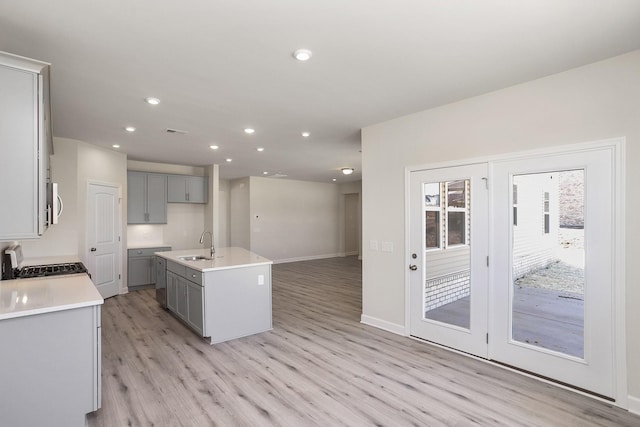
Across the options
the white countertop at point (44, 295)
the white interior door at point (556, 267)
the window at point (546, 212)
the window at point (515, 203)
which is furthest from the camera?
the window at point (515, 203)

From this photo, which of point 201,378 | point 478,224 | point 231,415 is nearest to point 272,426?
point 231,415

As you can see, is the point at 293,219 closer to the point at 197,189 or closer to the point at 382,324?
the point at 197,189

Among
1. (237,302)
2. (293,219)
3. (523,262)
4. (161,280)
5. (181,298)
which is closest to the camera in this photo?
(523,262)

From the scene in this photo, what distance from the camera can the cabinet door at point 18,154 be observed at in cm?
201

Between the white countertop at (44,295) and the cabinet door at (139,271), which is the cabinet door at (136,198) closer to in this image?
the cabinet door at (139,271)

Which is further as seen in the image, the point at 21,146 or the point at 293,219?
the point at 293,219

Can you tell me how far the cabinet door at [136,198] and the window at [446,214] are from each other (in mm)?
5679

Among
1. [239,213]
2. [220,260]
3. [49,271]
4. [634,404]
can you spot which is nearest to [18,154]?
[49,271]

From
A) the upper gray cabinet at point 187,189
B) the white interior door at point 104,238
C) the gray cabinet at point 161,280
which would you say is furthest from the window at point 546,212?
the upper gray cabinet at point 187,189

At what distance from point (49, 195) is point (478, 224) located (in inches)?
154

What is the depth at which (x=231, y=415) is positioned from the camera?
2395mm

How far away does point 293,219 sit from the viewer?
10.4 metres

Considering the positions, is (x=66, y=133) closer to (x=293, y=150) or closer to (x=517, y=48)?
(x=293, y=150)

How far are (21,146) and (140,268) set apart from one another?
4.89m
